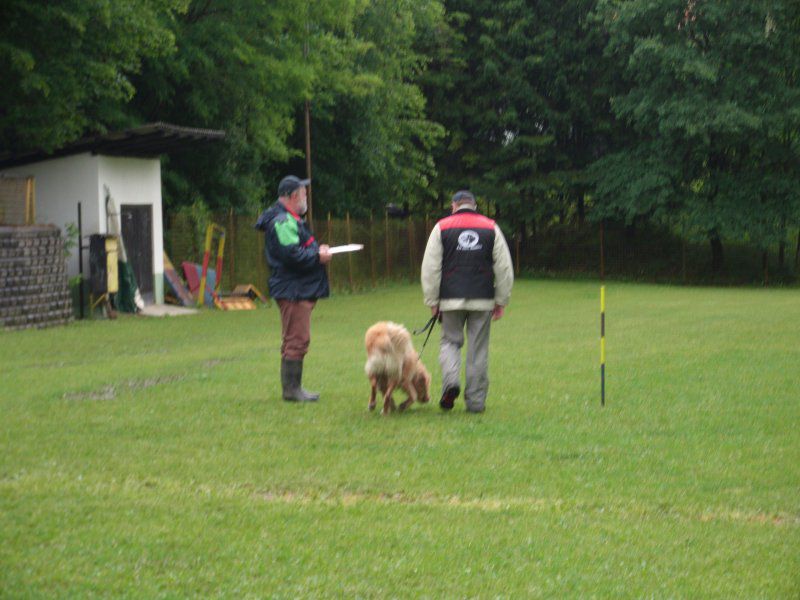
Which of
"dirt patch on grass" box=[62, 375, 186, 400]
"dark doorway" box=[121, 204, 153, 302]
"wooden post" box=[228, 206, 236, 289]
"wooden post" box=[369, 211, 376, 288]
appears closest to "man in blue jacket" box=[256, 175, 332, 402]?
"dirt patch on grass" box=[62, 375, 186, 400]

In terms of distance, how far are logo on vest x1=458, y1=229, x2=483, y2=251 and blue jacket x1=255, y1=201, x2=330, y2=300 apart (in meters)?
1.39

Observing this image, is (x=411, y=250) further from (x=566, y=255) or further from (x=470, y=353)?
(x=470, y=353)

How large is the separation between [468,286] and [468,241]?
40cm

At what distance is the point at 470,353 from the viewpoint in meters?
11.2

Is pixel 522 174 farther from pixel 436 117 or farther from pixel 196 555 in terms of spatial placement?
pixel 196 555

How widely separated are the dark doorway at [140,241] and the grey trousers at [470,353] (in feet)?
57.7

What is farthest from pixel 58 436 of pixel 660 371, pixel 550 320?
pixel 550 320

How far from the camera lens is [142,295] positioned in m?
28.1

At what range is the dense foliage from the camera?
25.7 metres

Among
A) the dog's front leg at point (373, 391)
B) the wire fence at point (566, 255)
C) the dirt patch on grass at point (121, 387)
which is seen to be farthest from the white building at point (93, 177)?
the dog's front leg at point (373, 391)

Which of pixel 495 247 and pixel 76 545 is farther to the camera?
pixel 495 247

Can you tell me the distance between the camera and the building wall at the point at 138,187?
26797 mm

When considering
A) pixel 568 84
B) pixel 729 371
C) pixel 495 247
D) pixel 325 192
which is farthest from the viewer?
pixel 568 84

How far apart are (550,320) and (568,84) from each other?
79.0 ft
